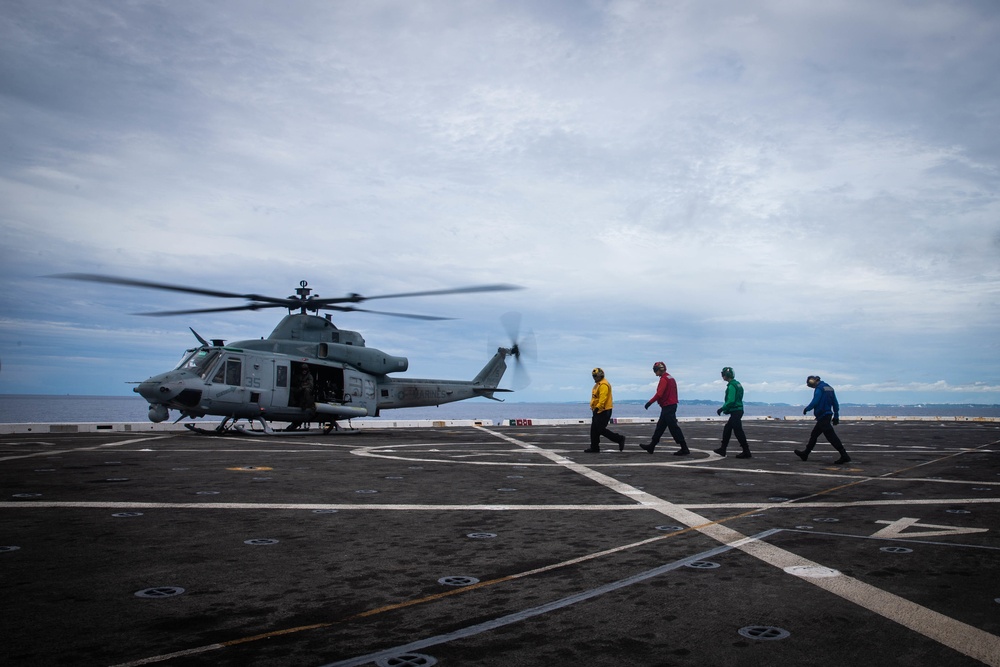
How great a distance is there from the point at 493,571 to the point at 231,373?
1849 cm

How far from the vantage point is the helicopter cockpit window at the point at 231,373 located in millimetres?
21000

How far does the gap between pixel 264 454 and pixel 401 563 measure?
10544mm

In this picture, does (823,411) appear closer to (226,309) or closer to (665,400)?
(665,400)

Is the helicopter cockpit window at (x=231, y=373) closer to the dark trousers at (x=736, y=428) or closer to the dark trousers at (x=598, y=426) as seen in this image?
the dark trousers at (x=598, y=426)

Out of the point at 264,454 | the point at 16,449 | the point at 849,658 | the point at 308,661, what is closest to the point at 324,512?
the point at 308,661

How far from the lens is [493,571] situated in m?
4.91

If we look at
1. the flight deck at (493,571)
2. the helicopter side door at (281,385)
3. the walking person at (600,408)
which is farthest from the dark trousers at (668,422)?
the helicopter side door at (281,385)

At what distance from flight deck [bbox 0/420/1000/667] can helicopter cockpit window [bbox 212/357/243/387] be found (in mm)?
10637

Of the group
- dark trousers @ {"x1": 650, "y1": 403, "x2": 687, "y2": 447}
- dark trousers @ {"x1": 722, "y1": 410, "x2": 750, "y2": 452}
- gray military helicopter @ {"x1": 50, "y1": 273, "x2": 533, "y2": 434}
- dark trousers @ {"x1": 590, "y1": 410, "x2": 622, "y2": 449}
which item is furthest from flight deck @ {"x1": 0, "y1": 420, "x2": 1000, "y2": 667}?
gray military helicopter @ {"x1": 50, "y1": 273, "x2": 533, "y2": 434}

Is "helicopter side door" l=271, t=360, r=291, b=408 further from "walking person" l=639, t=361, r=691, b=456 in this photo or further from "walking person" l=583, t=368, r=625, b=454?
"walking person" l=639, t=361, r=691, b=456

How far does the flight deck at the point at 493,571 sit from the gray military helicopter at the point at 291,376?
1027cm

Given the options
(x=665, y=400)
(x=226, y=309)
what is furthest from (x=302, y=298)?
(x=665, y=400)

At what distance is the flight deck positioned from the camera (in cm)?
342

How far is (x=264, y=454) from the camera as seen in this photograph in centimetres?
1464
